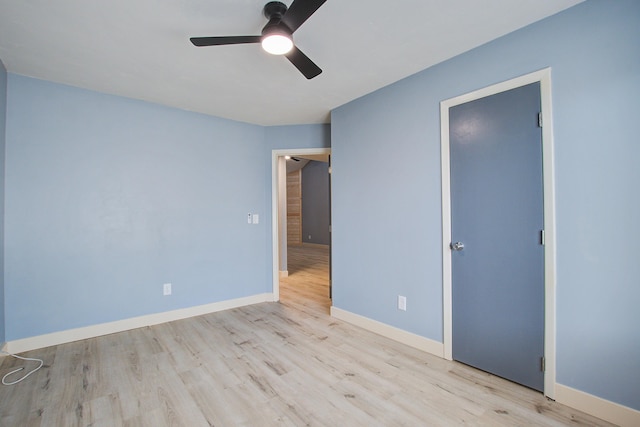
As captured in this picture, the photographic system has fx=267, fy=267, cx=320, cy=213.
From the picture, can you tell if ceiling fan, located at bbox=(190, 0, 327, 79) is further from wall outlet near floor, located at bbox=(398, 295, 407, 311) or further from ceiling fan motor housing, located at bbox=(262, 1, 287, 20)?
wall outlet near floor, located at bbox=(398, 295, 407, 311)

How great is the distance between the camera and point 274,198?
3965 millimetres

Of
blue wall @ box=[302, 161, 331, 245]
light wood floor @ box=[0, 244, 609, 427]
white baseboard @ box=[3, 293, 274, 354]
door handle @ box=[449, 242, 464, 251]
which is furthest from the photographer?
blue wall @ box=[302, 161, 331, 245]

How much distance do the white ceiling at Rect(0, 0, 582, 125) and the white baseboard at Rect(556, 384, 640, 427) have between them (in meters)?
2.40

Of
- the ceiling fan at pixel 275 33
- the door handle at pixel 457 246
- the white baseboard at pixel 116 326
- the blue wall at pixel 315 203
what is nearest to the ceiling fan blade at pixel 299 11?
the ceiling fan at pixel 275 33

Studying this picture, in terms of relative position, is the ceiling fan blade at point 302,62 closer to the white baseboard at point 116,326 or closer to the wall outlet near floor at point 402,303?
the wall outlet near floor at point 402,303

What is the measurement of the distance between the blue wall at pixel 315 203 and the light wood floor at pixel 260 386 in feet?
21.9

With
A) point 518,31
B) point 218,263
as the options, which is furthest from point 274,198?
point 518,31

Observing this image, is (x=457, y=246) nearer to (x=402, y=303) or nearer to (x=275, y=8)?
(x=402, y=303)

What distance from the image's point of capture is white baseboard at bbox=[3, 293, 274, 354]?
2.46m

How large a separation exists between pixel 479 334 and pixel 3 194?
166 inches

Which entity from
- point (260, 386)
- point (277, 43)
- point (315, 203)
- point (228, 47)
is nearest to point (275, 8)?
point (277, 43)

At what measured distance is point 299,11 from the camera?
141 cm

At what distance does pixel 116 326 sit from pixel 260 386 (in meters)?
1.97

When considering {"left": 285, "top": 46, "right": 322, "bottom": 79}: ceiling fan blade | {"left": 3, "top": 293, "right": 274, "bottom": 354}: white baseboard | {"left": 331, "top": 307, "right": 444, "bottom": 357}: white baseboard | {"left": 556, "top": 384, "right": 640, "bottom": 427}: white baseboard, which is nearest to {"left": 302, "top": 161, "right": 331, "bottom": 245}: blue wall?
{"left": 3, "top": 293, "right": 274, "bottom": 354}: white baseboard
